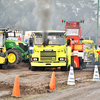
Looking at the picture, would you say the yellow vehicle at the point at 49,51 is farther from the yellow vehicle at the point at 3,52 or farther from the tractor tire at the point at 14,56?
the tractor tire at the point at 14,56

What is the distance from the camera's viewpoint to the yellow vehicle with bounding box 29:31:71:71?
1817 cm

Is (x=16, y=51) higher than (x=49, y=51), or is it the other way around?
(x=16, y=51)

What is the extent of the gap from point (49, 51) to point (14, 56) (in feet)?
18.1

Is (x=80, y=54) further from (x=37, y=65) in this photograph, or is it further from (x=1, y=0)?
(x=1, y=0)

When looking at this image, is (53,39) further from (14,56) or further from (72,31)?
(72,31)

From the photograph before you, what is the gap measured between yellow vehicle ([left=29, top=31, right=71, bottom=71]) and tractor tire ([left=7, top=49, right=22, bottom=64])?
428cm

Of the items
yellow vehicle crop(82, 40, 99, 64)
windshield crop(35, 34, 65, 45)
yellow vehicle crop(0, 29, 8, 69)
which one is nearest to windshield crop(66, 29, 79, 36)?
yellow vehicle crop(82, 40, 99, 64)

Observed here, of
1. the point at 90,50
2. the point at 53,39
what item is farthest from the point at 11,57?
the point at 90,50

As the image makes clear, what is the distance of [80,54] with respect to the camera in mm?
21672

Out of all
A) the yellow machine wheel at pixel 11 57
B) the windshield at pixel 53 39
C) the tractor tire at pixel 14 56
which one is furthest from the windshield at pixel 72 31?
the windshield at pixel 53 39

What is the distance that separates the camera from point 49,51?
18.2 meters

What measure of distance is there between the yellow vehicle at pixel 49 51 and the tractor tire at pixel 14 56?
14.0ft

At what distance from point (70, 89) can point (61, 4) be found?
108 metres

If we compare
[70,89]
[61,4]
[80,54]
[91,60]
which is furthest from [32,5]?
[70,89]
